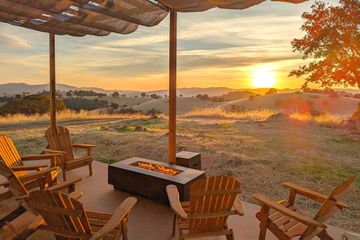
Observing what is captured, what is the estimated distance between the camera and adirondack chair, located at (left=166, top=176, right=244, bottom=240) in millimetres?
2119

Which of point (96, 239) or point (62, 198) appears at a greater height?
point (62, 198)

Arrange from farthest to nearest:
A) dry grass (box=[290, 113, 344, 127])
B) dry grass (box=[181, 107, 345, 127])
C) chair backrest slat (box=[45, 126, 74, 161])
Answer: dry grass (box=[181, 107, 345, 127]) < dry grass (box=[290, 113, 344, 127]) < chair backrest slat (box=[45, 126, 74, 161])

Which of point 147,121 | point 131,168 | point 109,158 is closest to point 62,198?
point 131,168

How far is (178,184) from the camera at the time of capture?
10.3 feet

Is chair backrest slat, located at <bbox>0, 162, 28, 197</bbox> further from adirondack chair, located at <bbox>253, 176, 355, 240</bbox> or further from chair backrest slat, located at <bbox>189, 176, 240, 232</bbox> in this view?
adirondack chair, located at <bbox>253, 176, 355, 240</bbox>

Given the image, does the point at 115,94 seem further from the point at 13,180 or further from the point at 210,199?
the point at 210,199

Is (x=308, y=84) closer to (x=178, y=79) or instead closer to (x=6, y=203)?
(x=178, y=79)

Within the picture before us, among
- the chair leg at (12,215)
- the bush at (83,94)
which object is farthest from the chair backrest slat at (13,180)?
the bush at (83,94)

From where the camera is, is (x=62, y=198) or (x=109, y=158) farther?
(x=109, y=158)

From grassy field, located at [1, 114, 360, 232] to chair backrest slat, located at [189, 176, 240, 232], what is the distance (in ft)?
7.16

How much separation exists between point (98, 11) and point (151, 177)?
7.72ft

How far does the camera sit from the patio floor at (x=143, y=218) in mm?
2658

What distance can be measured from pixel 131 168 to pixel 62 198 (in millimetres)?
1902

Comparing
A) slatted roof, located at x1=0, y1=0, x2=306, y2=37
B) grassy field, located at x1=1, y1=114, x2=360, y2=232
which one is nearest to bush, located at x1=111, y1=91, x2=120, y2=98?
grassy field, located at x1=1, y1=114, x2=360, y2=232
